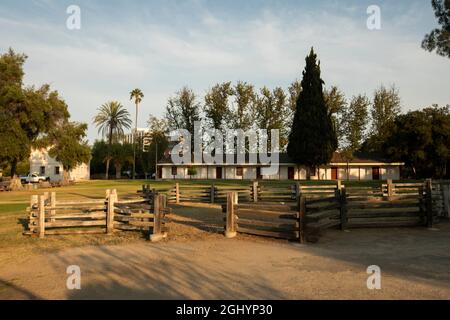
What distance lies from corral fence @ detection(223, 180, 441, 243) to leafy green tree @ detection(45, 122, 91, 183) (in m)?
36.1

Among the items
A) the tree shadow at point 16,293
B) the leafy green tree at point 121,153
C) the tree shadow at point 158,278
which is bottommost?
the tree shadow at point 16,293

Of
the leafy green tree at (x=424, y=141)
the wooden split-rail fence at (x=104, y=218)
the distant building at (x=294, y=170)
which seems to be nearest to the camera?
the wooden split-rail fence at (x=104, y=218)

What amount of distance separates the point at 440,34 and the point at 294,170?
33.9 m

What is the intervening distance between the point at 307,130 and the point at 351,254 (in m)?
38.8

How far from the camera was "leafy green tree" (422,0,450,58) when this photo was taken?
24125mm

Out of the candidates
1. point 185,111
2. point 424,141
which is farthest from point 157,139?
point 424,141

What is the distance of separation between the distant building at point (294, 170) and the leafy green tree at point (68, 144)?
14.5m

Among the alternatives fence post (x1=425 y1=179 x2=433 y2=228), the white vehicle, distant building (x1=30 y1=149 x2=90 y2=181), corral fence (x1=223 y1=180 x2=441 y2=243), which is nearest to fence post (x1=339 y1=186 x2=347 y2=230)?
corral fence (x1=223 y1=180 x2=441 y2=243)

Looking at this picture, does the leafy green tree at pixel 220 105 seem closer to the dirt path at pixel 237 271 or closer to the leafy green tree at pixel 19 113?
the leafy green tree at pixel 19 113

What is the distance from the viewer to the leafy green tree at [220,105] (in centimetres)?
5931

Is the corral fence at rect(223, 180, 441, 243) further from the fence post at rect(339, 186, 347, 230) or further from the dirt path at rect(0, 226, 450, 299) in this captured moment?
the dirt path at rect(0, 226, 450, 299)

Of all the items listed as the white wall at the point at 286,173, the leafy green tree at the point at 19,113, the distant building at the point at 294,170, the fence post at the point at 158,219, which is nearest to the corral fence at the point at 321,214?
the fence post at the point at 158,219
